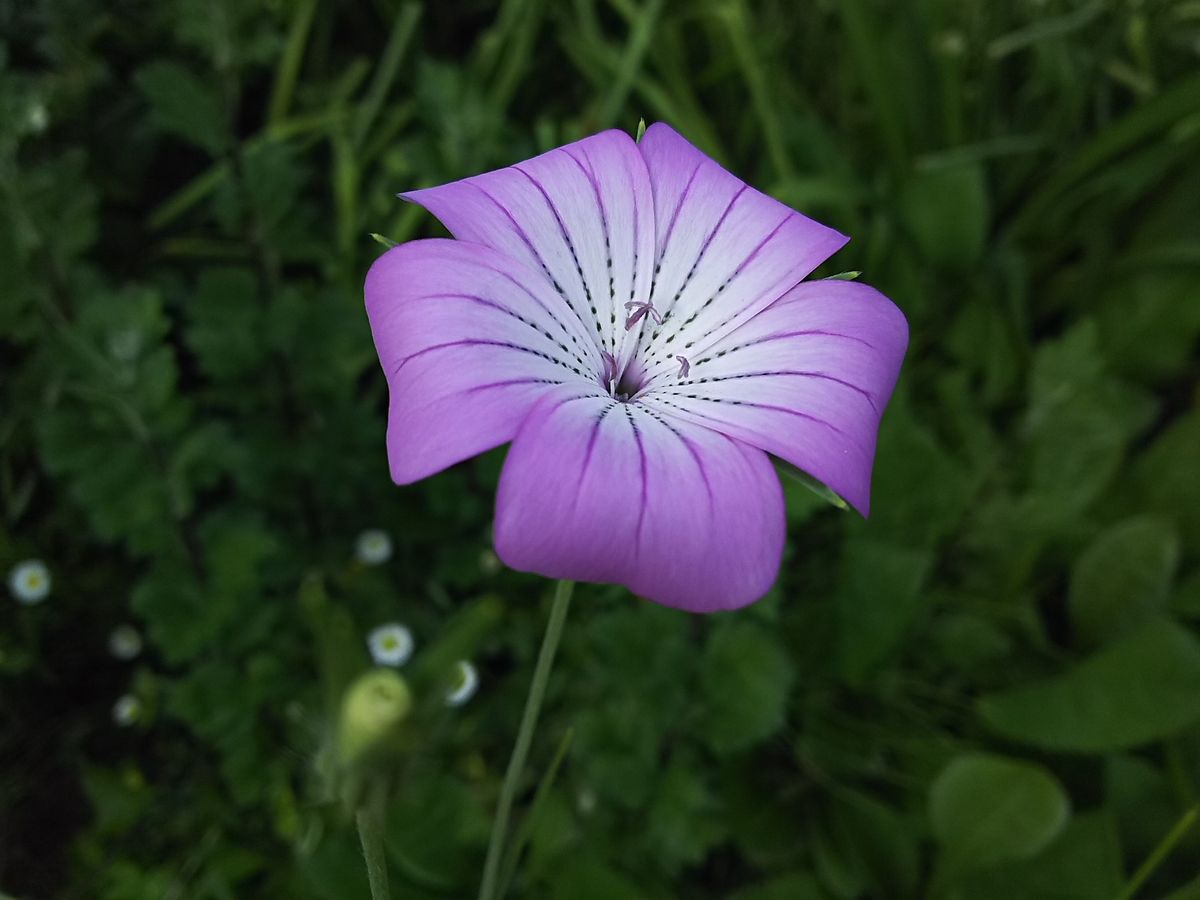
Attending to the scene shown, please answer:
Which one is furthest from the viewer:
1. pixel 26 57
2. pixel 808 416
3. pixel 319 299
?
pixel 26 57

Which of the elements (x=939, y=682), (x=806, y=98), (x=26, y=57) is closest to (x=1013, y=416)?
(x=939, y=682)

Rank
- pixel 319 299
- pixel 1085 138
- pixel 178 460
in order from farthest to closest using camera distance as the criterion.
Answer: pixel 1085 138
pixel 319 299
pixel 178 460

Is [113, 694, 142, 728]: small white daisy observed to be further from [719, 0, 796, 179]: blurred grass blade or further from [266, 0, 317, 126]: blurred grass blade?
[719, 0, 796, 179]: blurred grass blade

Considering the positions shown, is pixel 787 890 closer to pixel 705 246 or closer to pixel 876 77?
pixel 705 246

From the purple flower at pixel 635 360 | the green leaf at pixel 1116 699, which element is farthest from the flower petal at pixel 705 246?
the green leaf at pixel 1116 699

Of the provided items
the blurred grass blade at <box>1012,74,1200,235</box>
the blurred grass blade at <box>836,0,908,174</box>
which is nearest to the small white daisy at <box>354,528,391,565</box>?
the blurred grass blade at <box>836,0,908,174</box>

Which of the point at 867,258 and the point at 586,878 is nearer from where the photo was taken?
the point at 586,878

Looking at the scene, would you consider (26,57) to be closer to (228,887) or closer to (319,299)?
(319,299)

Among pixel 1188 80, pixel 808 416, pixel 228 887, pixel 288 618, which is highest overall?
pixel 1188 80

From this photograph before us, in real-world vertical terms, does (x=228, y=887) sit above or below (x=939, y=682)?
below
